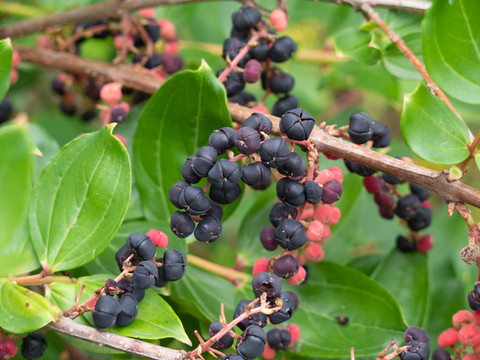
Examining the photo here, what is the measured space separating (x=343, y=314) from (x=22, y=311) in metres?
0.97

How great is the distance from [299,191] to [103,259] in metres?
0.67

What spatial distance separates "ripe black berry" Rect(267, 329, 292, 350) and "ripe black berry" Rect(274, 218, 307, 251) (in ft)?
0.97

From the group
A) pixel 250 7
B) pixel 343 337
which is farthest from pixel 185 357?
pixel 250 7

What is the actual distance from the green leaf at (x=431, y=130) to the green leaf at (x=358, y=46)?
19.0 inches

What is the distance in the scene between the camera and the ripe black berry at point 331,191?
142 cm

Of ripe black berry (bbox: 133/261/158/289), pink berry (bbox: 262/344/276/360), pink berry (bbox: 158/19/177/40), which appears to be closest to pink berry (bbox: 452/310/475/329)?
pink berry (bbox: 262/344/276/360)

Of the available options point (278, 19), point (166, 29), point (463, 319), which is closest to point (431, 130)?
point (463, 319)

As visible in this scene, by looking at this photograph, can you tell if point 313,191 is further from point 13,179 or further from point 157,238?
point 13,179

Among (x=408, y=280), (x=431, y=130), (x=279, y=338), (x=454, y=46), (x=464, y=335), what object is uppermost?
(x=454, y=46)

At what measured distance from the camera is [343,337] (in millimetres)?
1681

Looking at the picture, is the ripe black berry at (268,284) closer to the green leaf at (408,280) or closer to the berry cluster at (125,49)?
the green leaf at (408,280)

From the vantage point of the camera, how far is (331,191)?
1.42m

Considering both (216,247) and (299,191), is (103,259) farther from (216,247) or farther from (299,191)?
(216,247)

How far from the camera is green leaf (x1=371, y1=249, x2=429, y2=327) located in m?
1.84
